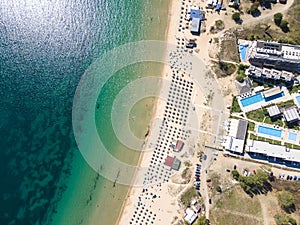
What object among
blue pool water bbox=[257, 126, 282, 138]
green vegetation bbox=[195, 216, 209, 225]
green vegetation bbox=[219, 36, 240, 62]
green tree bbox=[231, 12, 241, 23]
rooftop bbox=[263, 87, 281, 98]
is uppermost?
green tree bbox=[231, 12, 241, 23]

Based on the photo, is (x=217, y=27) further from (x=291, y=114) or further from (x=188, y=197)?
(x=188, y=197)

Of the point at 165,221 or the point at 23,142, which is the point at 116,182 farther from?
the point at 23,142

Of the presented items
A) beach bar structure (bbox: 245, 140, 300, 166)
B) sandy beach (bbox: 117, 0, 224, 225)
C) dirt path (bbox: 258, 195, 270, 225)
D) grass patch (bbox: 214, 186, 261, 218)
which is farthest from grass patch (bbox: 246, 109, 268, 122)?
dirt path (bbox: 258, 195, 270, 225)

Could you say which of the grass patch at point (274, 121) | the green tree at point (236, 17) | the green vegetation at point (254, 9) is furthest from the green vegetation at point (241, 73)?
the green vegetation at point (254, 9)

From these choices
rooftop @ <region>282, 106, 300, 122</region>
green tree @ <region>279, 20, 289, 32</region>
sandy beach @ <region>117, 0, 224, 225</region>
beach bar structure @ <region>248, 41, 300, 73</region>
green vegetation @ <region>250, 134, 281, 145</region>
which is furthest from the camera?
Result: sandy beach @ <region>117, 0, 224, 225</region>

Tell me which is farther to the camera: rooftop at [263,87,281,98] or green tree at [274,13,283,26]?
green tree at [274,13,283,26]

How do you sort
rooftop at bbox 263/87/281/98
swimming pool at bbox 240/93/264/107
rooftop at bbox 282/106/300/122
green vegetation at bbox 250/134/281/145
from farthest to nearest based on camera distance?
swimming pool at bbox 240/93/264/107 → rooftop at bbox 263/87/281/98 → green vegetation at bbox 250/134/281/145 → rooftop at bbox 282/106/300/122

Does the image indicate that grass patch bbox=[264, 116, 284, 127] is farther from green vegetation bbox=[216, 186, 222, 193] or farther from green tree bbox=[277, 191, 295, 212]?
green vegetation bbox=[216, 186, 222, 193]

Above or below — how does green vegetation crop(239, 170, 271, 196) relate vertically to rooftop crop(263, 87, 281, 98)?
below
